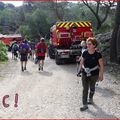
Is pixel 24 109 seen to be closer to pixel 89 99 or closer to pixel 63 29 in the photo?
pixel 89 99

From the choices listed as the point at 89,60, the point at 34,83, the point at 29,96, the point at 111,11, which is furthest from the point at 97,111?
the point at 111,11

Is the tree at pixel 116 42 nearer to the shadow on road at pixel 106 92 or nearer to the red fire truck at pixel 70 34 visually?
the red fire truck at pixel 70 34

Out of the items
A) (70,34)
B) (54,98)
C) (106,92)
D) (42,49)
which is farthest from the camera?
(70,34)

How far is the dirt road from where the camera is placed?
9609mm

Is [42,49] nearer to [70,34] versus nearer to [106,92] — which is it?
[70,34]

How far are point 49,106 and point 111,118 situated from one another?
197 cm

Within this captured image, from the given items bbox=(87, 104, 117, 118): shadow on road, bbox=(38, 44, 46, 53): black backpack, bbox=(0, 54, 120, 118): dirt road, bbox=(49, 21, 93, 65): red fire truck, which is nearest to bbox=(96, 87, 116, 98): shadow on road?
bbox=(0, 54, 120, 118): dirt road

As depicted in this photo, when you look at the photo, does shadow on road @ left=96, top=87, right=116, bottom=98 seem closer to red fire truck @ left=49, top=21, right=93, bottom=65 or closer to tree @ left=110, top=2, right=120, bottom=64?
tree @ left=110, top=2, right=120, bottom=64

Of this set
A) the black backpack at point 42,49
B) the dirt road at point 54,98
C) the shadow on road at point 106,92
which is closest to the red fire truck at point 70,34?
the black backpack at point 42,49

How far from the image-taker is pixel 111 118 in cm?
916

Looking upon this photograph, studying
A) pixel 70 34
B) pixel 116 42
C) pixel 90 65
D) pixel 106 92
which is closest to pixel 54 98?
pixel 106 92

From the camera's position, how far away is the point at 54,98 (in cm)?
1169

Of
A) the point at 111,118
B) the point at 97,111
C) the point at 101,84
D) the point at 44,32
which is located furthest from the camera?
the point at 44,32

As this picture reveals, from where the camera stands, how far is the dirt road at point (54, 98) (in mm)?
9609
